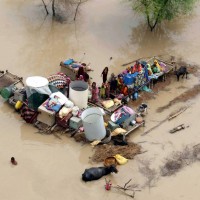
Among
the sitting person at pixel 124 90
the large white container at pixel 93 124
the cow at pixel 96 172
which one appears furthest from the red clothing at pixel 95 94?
the cow at pixel 96 172

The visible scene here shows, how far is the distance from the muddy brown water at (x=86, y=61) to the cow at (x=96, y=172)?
0.57 ft

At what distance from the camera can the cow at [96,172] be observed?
12320 mm

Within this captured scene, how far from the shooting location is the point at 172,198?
12148mm

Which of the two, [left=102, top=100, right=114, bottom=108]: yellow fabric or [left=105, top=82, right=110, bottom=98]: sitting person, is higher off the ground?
[left=105, top=82, right=110, bottom=98]: sitting person

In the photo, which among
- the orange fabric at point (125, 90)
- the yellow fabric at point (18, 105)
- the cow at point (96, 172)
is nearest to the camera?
the cow at point (96, 172)

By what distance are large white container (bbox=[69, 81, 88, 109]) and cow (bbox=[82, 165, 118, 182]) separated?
2.74m

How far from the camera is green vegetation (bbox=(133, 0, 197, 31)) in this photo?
18.9 m

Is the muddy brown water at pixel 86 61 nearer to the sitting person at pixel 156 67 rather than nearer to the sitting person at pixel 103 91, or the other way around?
the sitting person at pixel 156 67

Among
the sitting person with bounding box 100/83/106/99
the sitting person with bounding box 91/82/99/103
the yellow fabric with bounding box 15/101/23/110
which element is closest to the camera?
the yellow fabric with bounding box 15/101/23/110

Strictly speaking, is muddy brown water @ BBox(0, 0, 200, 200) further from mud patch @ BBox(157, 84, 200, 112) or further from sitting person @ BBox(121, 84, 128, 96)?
sitting person @ BBox(121, 84, 128, 96)

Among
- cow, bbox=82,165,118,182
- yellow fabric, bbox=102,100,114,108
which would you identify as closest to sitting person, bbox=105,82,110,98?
yellow fabric, bbox=102,100,114,108

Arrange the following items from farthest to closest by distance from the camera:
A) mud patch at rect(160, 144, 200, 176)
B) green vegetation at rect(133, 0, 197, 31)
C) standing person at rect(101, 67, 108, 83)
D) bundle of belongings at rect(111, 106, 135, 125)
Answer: green vegetation at rect(133, 0, 197, 31)
standing person at rect(101, 67, 108, 83)
bundle of belongings at rect(111, 106, 135, 125)
mud patch at rect(160, 144, 200, 176)

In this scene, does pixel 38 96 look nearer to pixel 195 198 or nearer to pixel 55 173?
pixel 55 173

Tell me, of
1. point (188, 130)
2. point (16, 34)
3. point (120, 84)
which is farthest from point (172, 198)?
point (16, 34)
